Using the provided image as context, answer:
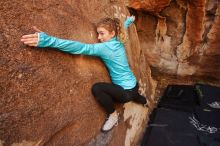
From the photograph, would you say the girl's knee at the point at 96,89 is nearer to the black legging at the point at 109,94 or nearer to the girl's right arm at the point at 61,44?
the black legging at the point at 109,94

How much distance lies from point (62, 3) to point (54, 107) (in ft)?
3.03

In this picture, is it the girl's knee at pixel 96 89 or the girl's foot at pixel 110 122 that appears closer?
the girl's knee at pixel 96 89

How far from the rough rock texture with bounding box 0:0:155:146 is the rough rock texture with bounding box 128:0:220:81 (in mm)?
1677

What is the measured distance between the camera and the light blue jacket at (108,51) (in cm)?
245

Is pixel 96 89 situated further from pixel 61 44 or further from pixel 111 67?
pixel 61 44

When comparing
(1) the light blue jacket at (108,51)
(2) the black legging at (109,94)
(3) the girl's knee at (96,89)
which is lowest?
(2) the black legging at (109,94)

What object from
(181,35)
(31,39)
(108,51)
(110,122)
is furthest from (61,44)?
(181,35)

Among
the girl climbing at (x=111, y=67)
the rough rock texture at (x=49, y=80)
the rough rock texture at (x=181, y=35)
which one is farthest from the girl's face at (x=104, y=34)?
the rough rock texture at (x=181, y=35)

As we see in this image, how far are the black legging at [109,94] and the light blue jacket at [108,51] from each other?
0.33 ft

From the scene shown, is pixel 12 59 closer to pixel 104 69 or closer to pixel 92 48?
pixel 92 48

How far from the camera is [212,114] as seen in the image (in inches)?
172

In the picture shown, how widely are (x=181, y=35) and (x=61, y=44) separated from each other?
2.88 m

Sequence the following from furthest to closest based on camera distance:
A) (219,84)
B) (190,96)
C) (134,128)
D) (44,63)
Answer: (219,84) < (190,96) < (134,128) < (44,63)

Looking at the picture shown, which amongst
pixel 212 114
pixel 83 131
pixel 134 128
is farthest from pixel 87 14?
pixel 212 114
